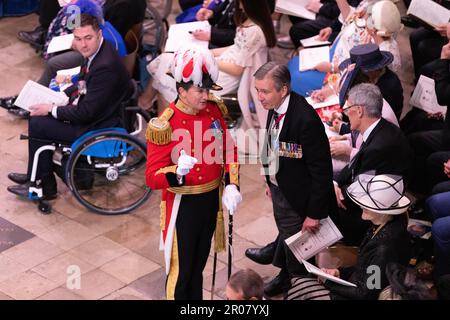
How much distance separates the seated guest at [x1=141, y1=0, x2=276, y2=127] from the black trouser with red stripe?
200cm

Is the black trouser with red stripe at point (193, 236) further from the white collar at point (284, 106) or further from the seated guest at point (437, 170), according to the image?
the seated guest at point (437, 170)

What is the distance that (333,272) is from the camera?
5121 millimetres

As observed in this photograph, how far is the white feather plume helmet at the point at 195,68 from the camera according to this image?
4.90 m

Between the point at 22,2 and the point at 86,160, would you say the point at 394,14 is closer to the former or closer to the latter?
the point at 86,160

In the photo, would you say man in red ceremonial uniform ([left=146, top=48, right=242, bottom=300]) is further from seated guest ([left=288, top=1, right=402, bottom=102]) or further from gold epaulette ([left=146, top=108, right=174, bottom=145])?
seated guest ([left=288, top=1, right=402, bottom=102])

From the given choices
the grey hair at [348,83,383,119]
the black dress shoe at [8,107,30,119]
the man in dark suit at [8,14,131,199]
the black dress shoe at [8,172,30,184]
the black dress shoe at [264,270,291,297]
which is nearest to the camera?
the grey hair at [348,83,383,119]

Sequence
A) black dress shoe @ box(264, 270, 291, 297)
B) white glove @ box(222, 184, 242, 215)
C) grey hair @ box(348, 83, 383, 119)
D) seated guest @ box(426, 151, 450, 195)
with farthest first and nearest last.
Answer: seated guest @ box(426, 151, 450, 195), black dress shoe @ box(264, 270, 291, 297), grey hair @ box(348, 83, 383, 119), white glove @ box(222, 184, 242, 215)

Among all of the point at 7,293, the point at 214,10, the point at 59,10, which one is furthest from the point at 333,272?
the point at 59,10

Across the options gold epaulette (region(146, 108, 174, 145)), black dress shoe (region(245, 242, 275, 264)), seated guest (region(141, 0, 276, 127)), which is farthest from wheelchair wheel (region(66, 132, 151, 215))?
gold epaulette (region(146, 108, 174, 145))

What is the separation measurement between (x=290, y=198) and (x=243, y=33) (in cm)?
193

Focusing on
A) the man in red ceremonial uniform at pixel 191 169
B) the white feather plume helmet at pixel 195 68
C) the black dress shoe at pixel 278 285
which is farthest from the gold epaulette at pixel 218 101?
the black dress shoe at pixel 278 285

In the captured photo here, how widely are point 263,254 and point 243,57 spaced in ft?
5.45

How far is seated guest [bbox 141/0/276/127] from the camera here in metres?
6.89

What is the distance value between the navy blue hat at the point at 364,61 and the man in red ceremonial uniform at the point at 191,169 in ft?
3.78
